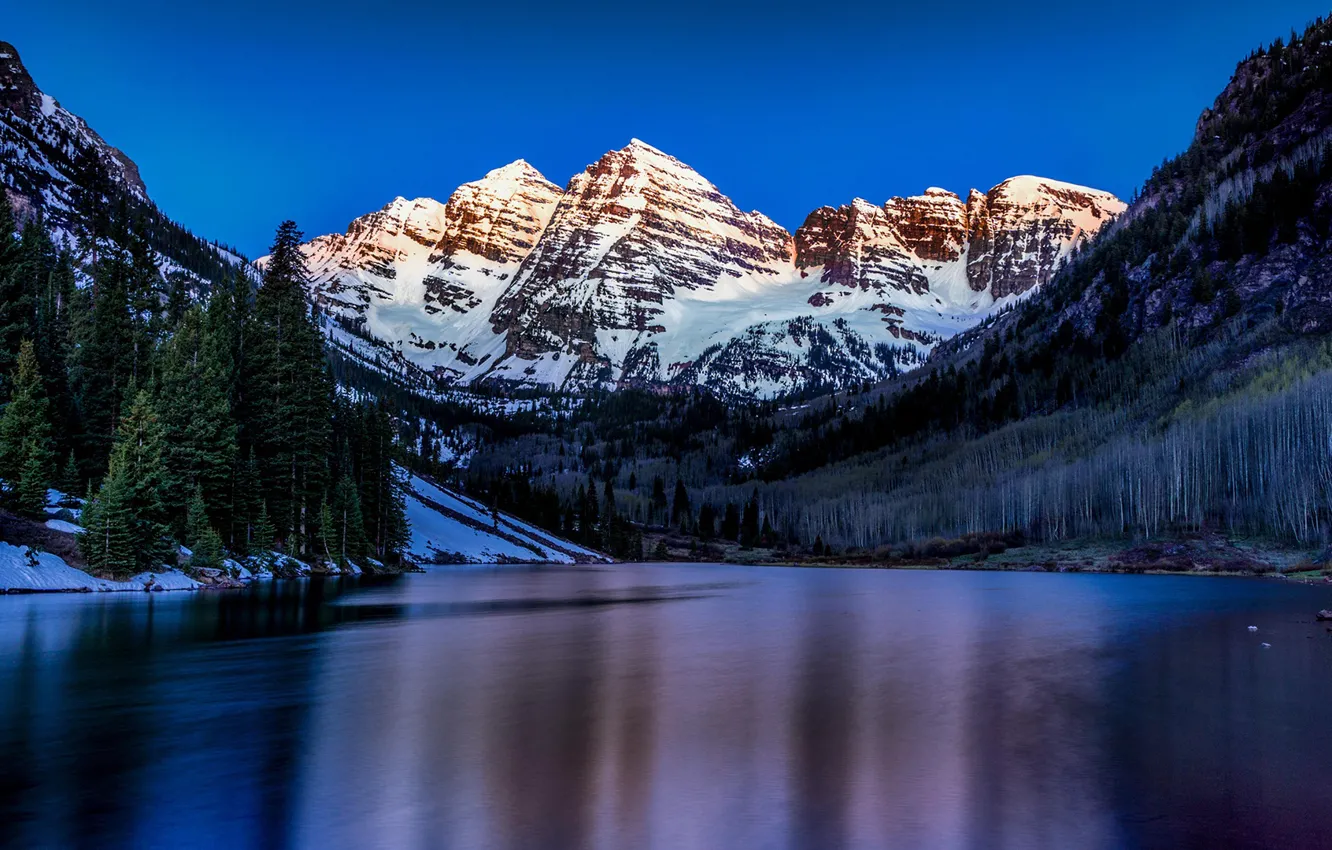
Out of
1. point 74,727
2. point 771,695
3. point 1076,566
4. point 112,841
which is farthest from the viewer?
point 1076,566

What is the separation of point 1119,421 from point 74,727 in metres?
179

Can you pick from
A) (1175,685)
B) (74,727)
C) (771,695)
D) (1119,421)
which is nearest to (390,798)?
(74,727)

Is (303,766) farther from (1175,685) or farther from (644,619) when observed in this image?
(644,619)

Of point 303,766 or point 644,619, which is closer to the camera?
point 303,766

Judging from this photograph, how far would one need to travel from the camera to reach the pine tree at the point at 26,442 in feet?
164

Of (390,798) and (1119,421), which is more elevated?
(1119,421)

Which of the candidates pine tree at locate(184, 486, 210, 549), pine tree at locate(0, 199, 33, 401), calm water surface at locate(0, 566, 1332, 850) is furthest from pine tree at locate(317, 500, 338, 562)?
calm water surface at locate(0, 566, 1332, 850)

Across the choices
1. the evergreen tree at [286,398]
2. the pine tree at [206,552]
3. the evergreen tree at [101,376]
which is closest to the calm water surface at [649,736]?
the pine tree at [206,552]

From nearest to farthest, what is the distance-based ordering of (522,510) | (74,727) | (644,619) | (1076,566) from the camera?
1. (74,727)
2. (644,619)
3. (1076,566)
4. (522,510)

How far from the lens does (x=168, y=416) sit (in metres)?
60.0

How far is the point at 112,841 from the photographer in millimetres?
12203

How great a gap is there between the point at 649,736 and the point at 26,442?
48.9 m

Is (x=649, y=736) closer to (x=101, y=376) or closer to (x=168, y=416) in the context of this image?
(x=168, y=416)

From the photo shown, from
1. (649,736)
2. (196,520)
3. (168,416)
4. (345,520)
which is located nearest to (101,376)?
(168,416)
